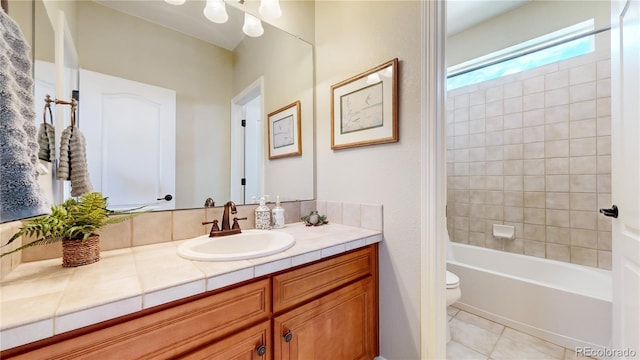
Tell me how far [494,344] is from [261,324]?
166 cm

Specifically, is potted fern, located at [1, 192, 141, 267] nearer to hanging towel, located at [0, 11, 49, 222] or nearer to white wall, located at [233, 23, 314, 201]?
hanging towel, located at [0, 11, 49, 222]

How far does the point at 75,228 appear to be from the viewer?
29.5 inches

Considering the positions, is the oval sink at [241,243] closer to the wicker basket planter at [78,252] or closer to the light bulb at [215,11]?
the wicker basket planter at [78,252]

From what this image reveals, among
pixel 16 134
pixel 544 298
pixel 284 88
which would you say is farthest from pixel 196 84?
pixel 544 298

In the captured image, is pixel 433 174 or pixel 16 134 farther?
pixel 433 174

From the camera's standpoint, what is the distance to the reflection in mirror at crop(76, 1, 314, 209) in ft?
3.43

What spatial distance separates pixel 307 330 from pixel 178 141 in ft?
3.58

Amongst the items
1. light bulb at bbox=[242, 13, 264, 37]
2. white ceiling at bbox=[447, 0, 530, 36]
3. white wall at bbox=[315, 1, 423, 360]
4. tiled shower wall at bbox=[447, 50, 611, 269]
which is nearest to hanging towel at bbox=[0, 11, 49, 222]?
light bulb at bbox=[242, 13, 264, 37]

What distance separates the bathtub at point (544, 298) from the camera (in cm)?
148

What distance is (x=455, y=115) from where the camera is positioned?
2.68 m

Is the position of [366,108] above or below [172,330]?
above

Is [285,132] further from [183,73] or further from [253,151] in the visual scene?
[183,73]

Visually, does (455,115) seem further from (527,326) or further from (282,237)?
(282,237)

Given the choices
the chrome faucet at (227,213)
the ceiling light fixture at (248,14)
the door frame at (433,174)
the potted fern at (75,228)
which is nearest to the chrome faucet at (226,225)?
the chrome faucet at (227,213)
